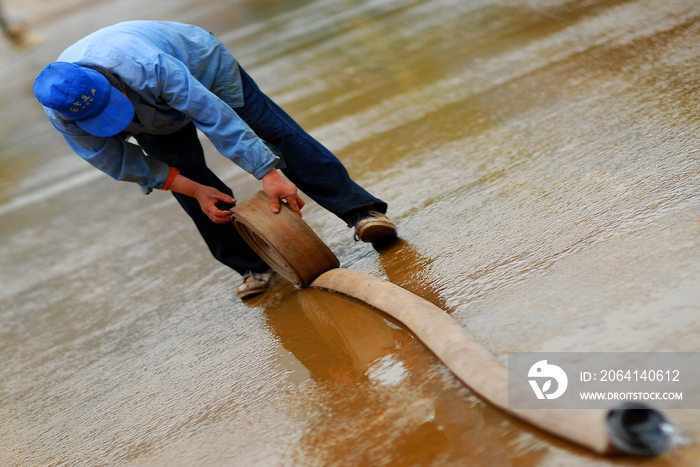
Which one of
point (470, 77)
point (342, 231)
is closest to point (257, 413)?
point (342, 231)

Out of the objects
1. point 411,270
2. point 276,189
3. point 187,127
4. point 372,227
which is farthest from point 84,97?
point 411,270

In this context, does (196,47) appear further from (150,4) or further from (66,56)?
(150,4)

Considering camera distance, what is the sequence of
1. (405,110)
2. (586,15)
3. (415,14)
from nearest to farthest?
(405,110) → (586,15) → (415,14)

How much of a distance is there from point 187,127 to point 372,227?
1.02 m

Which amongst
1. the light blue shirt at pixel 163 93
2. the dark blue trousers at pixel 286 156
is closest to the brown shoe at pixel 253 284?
the dark blue trousers at pixel 286 156

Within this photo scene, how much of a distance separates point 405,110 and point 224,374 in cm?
277

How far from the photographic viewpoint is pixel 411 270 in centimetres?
290

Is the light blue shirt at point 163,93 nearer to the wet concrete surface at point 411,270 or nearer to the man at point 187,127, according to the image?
the man at point 187,127

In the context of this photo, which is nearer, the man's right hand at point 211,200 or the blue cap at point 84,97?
the blue cap at point 84,97

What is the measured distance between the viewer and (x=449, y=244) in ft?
9.77

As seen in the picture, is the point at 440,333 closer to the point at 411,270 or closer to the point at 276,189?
the point at 411,270

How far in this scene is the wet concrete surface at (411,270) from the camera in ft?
6.84

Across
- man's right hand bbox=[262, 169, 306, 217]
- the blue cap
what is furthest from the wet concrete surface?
the blue cap

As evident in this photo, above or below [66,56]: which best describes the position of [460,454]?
below
